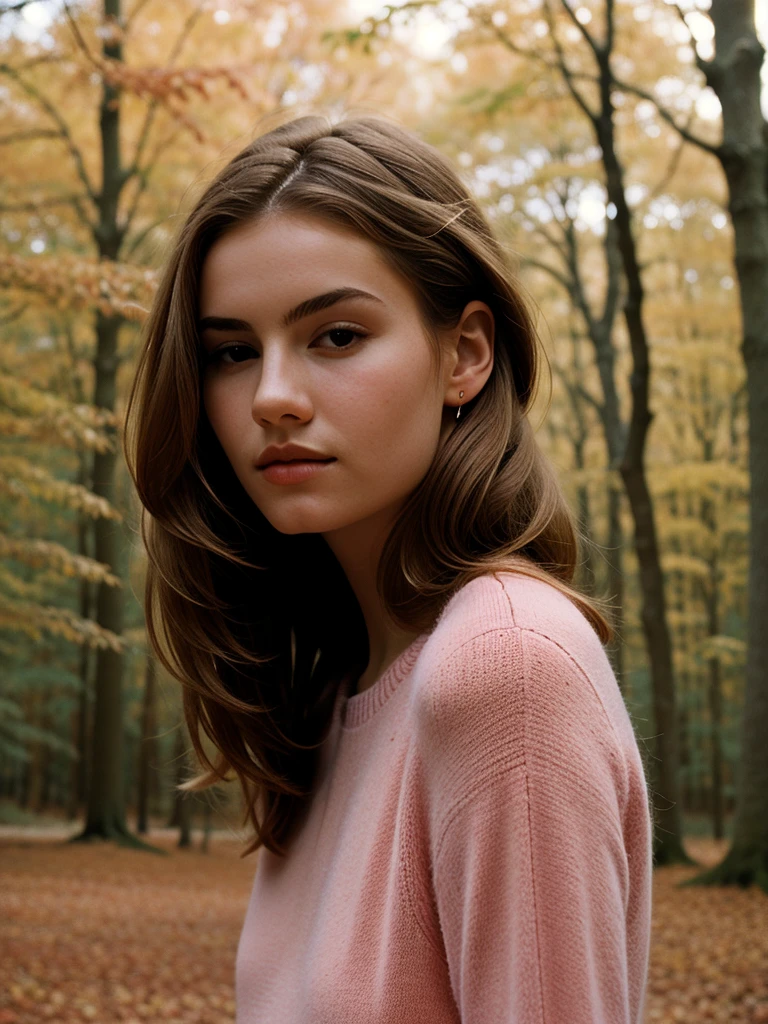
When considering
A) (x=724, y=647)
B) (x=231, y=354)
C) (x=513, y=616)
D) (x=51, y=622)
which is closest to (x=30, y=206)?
(x=51, y=622)

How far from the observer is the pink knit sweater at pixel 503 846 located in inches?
39.9

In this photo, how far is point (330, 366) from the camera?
1.42 m

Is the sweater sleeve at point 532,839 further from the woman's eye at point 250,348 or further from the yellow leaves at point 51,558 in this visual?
the yellow leaves at point 51,558

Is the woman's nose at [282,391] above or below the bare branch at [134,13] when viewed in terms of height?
below

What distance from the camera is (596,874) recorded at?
1.03m

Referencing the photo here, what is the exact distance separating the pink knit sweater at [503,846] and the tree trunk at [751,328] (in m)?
7.06

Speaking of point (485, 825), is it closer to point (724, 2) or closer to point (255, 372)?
point (255, 372)

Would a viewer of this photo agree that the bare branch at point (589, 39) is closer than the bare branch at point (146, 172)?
Yes

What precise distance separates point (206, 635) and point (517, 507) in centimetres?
68

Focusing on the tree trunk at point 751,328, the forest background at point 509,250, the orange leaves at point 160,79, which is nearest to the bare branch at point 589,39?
the forest background at point 509,250

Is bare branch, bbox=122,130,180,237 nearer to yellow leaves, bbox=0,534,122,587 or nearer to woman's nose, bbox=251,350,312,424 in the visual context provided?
yellow leaves, bbox=0,534,122,587

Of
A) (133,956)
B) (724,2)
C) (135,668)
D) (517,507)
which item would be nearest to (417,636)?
(517,507)

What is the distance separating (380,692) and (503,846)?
23.0 inches

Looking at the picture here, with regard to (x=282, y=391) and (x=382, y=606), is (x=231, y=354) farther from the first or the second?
(x=382, y=606)
